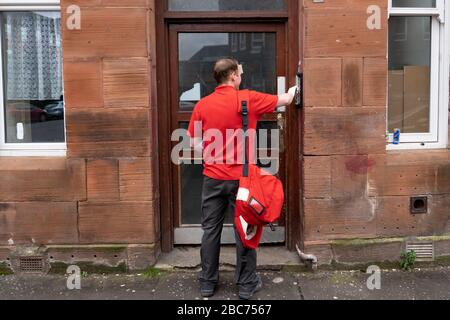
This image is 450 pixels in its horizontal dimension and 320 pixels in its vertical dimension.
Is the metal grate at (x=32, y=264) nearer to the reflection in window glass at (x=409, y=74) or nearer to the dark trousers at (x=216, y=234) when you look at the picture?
the dark trousers at (x=216, y=234)

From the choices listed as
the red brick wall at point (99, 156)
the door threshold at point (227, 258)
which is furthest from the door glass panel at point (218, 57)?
the door threshold at point (227, 258)

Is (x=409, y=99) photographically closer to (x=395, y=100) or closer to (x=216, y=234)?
(x=395, y=100)

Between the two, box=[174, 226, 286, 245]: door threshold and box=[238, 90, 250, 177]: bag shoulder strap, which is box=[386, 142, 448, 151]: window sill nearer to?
box=[174, 226, 286, 245]: door threshold

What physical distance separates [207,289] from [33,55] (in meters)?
2.85

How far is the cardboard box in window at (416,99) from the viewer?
5367 millimetres

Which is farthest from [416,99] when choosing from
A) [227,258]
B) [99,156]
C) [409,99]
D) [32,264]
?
[32,264]

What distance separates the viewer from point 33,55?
5.26m

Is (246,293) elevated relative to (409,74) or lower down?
lower down

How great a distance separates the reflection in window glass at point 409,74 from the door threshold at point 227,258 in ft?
5.44

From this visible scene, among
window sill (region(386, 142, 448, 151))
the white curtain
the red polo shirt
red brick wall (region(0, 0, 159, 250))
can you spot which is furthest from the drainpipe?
the white curtain

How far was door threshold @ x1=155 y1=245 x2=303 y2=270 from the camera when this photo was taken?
16.8 ft

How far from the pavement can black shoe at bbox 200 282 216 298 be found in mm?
57

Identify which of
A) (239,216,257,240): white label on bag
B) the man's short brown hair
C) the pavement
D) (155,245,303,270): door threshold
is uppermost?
the man's short brown hair

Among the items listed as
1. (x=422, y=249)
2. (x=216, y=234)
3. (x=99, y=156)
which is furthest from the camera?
(x=422, y=249)
